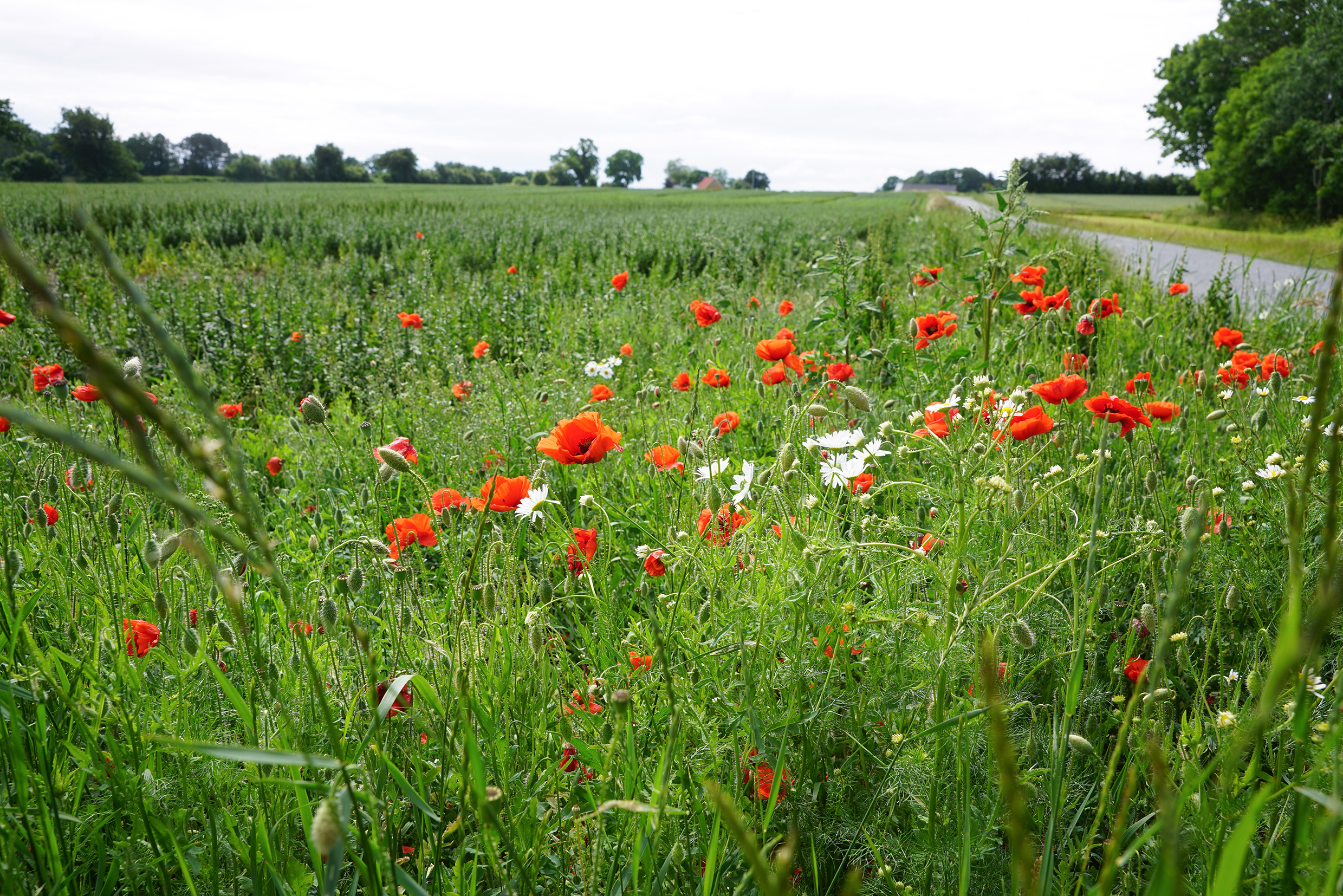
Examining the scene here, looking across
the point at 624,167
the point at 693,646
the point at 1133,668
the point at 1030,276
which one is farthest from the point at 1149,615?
the point at 624,167

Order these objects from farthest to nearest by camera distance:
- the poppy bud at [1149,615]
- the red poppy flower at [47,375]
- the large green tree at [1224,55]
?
the large green tree at [1224,55], the red poppy flower at [47,375], the poppy bud at [1149,615]

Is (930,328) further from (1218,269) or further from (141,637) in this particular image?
(1218,269)

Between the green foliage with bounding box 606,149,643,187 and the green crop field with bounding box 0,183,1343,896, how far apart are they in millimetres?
113676

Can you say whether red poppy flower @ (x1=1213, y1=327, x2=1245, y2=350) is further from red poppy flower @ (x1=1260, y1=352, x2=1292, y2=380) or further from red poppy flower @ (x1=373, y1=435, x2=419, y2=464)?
red poppy flower @ (x1=373, y1=435, x2=419, y2=464)

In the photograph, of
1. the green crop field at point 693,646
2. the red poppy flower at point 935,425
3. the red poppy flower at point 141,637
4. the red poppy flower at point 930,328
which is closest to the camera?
the green crop field at point 693,646

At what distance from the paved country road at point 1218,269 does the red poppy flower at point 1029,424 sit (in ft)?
A: 9.35

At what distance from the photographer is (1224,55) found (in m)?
33.8

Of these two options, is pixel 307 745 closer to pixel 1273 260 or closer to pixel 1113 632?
pixel 1113 632

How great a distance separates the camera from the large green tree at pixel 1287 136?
23703 millimetres

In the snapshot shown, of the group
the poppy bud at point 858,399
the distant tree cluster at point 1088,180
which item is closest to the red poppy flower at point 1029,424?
the poppy bud at point 858,399

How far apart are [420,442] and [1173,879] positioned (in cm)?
312

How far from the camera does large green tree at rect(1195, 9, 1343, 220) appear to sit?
23.7 meters

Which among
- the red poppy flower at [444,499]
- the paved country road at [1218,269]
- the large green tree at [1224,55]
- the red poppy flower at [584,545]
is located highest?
the large green tree at [1224,55]

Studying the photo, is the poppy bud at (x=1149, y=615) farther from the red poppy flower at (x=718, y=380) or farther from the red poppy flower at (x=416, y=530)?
the red poppy flower at (x=718, y=380)
